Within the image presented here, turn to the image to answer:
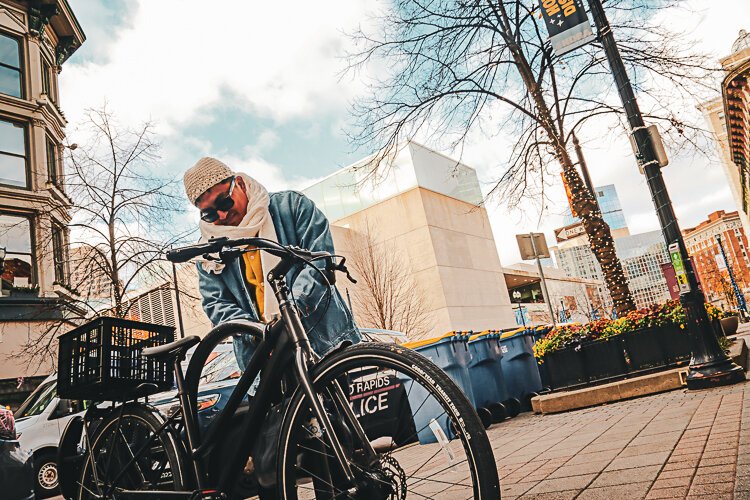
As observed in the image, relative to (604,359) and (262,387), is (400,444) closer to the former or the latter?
(262,387)

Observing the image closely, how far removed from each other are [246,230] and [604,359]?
7389mm

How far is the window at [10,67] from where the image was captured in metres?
21.6

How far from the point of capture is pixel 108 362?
3111mm

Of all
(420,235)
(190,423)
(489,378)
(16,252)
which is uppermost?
(420,235)

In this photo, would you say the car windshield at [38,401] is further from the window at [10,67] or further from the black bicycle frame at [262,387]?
the window at [10,67]

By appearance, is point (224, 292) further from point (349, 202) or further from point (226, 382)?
point (349, 202)

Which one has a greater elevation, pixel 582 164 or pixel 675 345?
pixel 582 164

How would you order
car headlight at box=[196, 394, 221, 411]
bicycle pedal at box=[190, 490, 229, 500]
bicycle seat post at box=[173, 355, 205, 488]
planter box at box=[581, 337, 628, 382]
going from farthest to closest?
planter box at box=[581, 337, 628, 382] < car headlight at box=[196, 394, 221, 411] < bicycle seat post at box=[173, 355, 205, 488] < bicycle pedal at box=[190, 490, 229, 500]

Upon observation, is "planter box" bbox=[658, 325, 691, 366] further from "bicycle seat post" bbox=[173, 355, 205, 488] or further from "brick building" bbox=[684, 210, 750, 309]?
"brick building" bbox=[684, 210, 750, 309]

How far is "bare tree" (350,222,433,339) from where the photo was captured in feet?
102

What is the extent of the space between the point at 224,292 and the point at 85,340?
1000mm

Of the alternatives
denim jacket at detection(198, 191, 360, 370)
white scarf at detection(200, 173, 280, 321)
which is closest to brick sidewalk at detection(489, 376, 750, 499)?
denim jacket at detection(198, 191, 360, 370)

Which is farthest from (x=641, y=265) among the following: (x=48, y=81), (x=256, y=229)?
(x=256, y=229)

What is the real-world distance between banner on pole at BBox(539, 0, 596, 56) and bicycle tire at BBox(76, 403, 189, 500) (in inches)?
299
